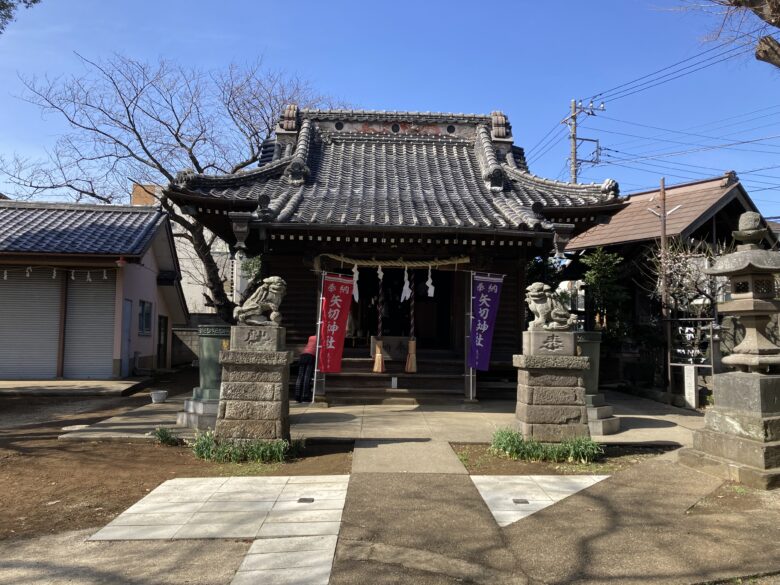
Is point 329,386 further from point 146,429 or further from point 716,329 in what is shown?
point 716,329

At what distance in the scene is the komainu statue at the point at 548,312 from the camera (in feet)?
24.5

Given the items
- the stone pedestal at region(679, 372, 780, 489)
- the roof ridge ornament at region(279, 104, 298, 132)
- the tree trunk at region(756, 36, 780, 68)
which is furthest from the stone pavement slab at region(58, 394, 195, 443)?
the tree trunk at region(756, 36, 780, 68)

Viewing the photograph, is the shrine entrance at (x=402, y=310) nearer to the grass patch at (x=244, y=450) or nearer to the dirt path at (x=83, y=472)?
the dirt path at (x=83, y=472)

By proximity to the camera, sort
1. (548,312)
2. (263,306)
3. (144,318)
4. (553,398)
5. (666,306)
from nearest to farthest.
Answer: (263,306)
(553,398)
(548,312)
(666,306)
(144,318)

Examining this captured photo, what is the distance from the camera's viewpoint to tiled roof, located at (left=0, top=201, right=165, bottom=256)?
15.1 metres

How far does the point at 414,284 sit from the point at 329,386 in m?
3.32

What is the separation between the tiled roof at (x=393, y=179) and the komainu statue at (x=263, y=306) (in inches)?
126

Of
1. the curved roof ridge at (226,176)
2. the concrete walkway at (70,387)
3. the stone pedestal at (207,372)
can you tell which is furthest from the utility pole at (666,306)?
the concrete walkway at (70,387)

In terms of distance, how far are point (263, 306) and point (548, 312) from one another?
159 inches

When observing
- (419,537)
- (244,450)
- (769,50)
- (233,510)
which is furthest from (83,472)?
(769,50)

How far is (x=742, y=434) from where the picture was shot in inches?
238

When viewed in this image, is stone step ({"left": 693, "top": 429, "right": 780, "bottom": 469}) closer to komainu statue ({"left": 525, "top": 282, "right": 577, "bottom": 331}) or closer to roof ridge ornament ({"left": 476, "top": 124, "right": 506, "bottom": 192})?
komainu statue ({"left": 525, "top": 282, "right": 577, "bottom": 331})

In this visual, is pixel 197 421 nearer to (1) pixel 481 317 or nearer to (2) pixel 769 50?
(1) pixel 481 317

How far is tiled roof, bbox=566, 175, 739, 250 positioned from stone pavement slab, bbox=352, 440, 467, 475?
9.30m
